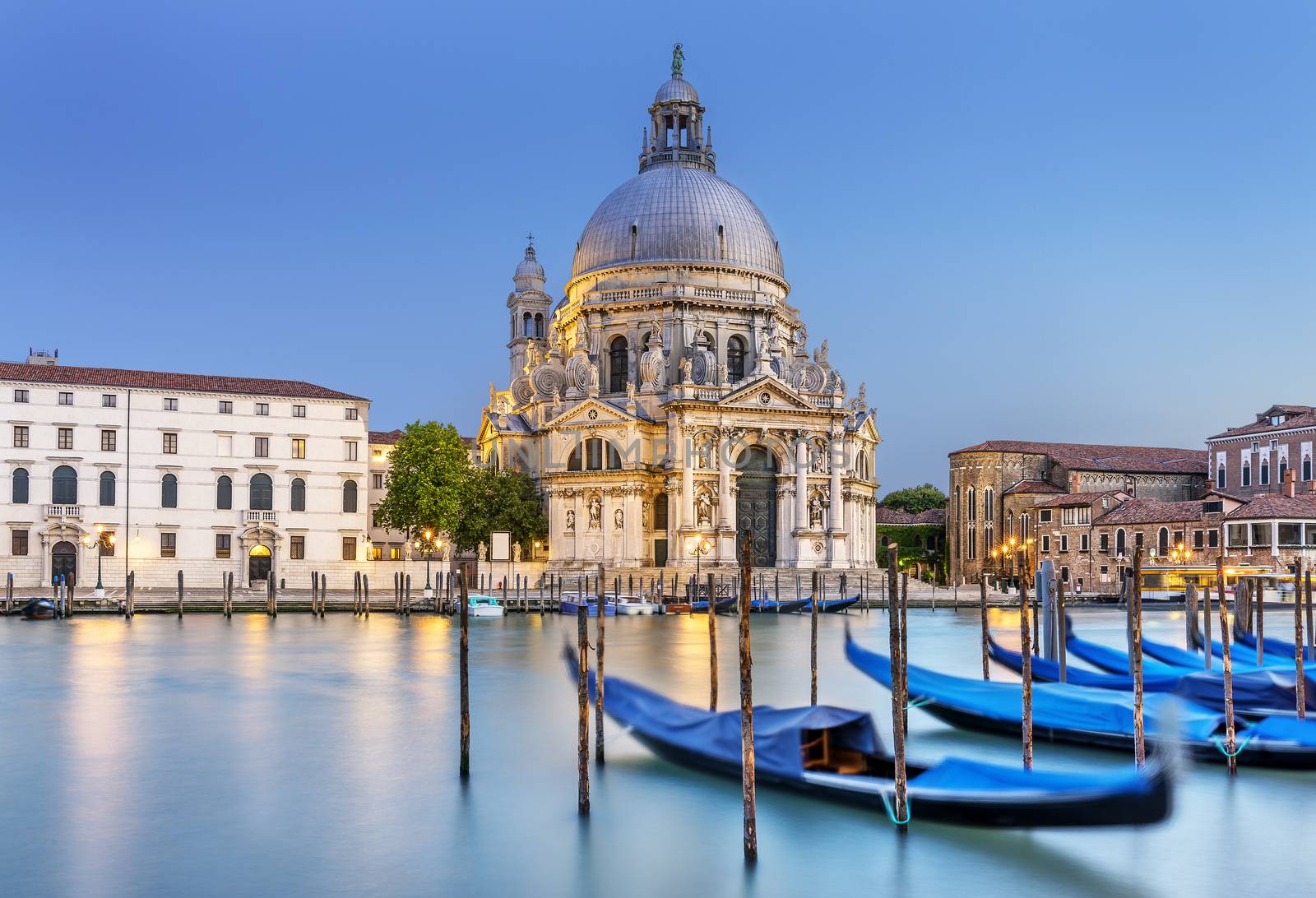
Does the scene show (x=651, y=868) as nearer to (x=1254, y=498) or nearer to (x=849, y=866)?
(x=849, y=866)

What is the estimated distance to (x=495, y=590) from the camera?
140ft

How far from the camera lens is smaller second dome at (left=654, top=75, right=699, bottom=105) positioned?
5216cm

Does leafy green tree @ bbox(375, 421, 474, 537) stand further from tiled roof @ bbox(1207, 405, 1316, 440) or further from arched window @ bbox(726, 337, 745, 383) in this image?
tiled roof @ bbox(1207, 405, 1316, 440)

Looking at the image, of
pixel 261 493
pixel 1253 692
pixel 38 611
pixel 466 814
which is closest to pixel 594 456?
pixel 261 493

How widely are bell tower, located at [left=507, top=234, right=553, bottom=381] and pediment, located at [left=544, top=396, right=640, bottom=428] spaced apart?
12.4 m

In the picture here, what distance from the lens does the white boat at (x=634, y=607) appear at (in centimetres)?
3906

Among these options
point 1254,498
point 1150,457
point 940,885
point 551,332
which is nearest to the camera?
point 940,885

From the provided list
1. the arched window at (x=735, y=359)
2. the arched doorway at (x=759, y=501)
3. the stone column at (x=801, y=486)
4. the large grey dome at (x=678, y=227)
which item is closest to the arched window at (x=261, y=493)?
the arched doorway at (x=759, y=501)

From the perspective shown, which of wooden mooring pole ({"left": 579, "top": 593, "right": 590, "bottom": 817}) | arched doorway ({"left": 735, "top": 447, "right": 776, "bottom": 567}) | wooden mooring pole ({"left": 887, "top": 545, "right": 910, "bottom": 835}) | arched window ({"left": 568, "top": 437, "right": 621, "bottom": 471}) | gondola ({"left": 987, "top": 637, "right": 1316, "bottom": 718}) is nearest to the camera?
wooden mooring pole ({"left": 887, "top": 545, "right": 910, "bottom": 835})

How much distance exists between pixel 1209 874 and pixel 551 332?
138 feet

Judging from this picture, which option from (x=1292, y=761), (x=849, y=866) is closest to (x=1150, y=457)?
(x=1292, y=761)

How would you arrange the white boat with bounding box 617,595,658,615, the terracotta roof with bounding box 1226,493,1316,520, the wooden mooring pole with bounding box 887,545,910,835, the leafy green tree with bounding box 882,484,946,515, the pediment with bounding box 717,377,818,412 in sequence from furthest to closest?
1. the leafy green tree with bounding box 882,484,946,515
2. the terracotta roof with bounding box 1226,493,1316,520
3. the pediment with bounding box 717,377,818,412
4. the white boat with bounding box 617,595,658,615
5. the wooden mooring pole with bounding box 887,545,910,835

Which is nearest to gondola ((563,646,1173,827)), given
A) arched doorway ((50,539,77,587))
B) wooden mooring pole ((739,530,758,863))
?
wooden mooring pole ((739,530,758,863))

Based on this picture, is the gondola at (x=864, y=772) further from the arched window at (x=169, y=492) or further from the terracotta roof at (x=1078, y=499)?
the terracotta roof at (x=1078, y=499)
